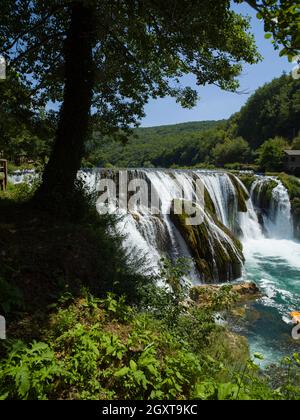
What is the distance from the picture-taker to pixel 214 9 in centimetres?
664

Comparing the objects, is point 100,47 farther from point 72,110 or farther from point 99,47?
point 72,110

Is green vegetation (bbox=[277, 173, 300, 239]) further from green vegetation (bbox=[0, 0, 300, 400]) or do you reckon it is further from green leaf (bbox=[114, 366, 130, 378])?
green leaf (bbox=[114, 366, 130, 378])

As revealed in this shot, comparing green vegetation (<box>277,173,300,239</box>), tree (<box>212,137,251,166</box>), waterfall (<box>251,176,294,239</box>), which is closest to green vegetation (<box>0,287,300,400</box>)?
waterfall (<box>251,176,294,239</box>)

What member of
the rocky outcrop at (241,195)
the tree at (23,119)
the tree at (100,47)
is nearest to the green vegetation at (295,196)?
the rocky outcrop at (241,195)

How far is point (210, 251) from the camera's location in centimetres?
1337

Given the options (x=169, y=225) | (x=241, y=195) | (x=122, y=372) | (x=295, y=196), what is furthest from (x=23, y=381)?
(x=295, y=196)

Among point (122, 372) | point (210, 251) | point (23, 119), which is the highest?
point (23, 119)

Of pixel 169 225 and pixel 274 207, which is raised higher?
pixel 169 225

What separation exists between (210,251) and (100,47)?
876cm

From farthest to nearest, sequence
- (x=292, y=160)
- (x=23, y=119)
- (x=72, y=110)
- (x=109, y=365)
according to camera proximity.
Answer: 1. (x=292, y=160)
2. (x=23, y=119)
3. (x=72, y=110)
4. (x=109, y=365)

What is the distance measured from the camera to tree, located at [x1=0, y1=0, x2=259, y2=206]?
23.0 feet

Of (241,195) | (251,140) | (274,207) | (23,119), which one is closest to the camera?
(23,119)

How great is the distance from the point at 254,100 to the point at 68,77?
319ft
